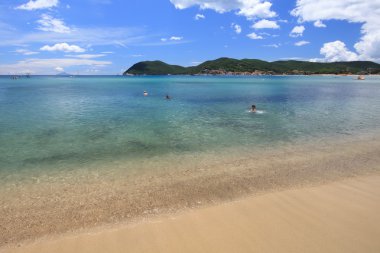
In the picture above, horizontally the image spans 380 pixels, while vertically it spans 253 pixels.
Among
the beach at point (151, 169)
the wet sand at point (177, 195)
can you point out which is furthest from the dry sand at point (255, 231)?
the beach at point (151, 169)

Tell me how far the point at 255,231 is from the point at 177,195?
12.3ft

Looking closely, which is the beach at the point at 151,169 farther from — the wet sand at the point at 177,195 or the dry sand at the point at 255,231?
the dry sand at the point at 255,231

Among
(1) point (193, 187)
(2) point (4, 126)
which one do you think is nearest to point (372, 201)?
(1) point (193, 187)

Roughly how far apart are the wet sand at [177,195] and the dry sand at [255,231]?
6 cm

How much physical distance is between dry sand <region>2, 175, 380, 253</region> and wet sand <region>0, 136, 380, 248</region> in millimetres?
55

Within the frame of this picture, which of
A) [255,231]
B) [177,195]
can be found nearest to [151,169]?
[177,195]

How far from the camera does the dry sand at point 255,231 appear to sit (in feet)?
24.3

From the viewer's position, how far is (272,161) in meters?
15.0

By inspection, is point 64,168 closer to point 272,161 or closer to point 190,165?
point 190,165

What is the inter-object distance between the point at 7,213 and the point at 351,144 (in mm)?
19963

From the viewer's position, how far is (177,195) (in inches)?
427

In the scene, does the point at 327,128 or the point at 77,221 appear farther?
the point at 327,128

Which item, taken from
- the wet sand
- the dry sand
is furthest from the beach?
the dry sand

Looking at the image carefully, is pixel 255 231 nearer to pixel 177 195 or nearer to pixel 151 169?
pixel 177 195
